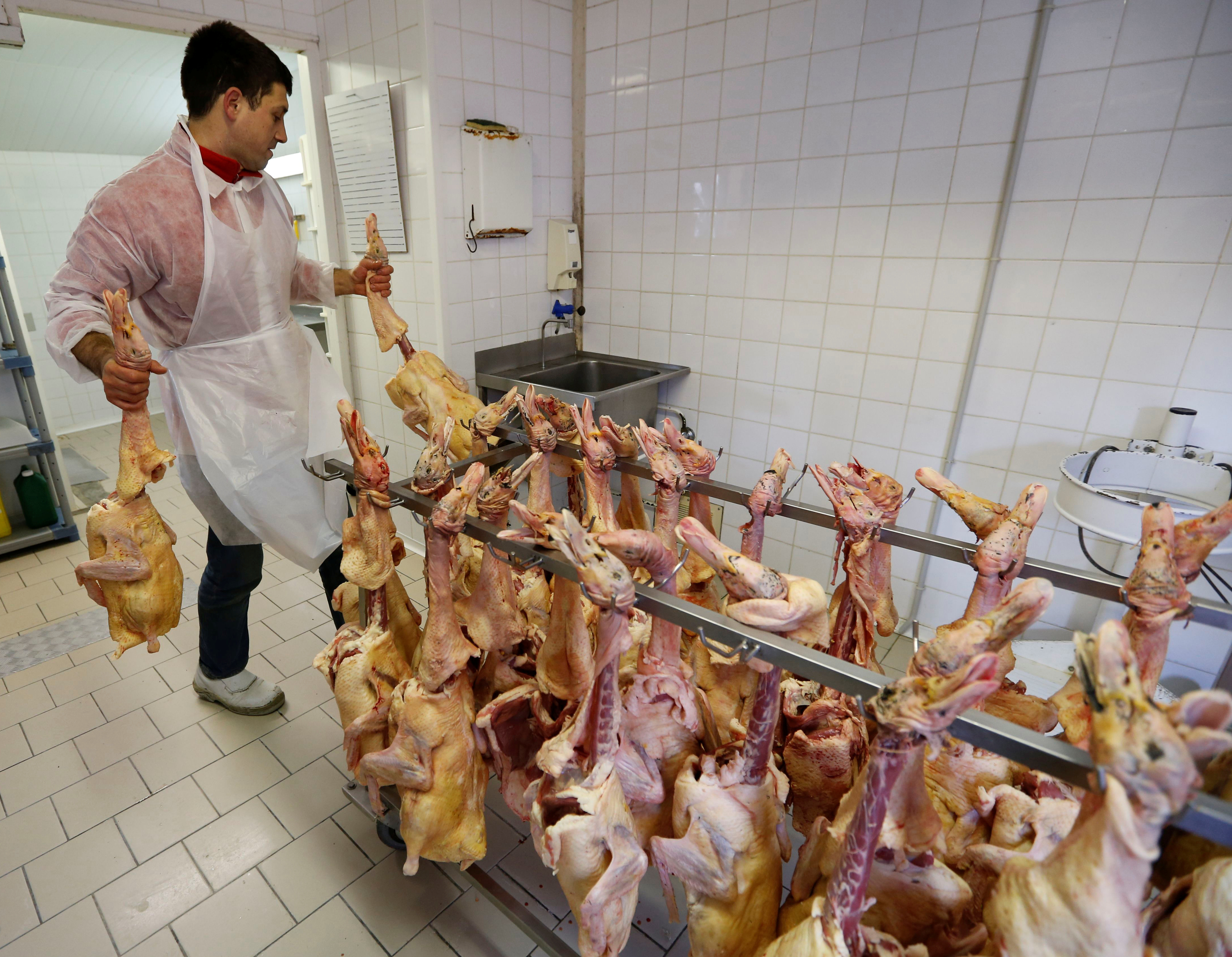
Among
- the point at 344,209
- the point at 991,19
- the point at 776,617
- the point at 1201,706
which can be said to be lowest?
the point at 776,617

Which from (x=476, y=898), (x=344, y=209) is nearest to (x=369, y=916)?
(x=476, y=898)

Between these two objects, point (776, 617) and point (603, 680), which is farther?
point (603, 680)

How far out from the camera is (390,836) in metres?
1.90

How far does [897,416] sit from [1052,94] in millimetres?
1279

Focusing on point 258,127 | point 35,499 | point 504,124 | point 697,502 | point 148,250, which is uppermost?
point 504,124

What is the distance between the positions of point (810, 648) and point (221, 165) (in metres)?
2.10

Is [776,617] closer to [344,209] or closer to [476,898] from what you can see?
[476,898]

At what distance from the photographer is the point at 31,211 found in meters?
5.21

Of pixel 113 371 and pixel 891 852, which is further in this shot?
pixel 113 371

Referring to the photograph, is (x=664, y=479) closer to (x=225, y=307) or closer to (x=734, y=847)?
(x=734, y=847)

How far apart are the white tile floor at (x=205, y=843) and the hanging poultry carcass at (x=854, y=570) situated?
3.30 ft

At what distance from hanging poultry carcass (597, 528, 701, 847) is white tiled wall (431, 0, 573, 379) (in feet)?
7.81

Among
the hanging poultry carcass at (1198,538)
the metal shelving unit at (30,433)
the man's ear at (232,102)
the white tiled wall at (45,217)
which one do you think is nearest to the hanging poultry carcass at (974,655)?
the hanging poultry carcass at (1198,538)

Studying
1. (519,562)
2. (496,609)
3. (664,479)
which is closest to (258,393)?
(496,609)
